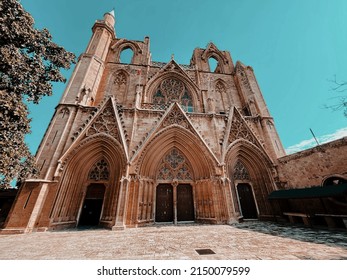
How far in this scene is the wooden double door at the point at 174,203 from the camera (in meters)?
9.10

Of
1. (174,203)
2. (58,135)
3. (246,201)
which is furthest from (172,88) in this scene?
(246,201)

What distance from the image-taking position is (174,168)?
10.2 meters

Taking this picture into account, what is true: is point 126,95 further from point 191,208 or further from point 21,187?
point 191,208

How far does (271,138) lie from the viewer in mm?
11070

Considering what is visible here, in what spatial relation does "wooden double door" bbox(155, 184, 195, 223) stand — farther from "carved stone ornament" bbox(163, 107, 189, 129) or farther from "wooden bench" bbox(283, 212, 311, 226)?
"wooden bench" bbox(283, 212, 311, 226)

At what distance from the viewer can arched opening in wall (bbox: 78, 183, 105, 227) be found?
343 inches

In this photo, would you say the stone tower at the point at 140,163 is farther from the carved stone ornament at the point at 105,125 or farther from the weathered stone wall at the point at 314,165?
the weathered stone wall at the point at 314,165

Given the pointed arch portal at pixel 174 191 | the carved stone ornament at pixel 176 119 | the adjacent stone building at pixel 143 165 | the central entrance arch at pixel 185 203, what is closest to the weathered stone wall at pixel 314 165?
the adjacent stone building at pixel 143 165

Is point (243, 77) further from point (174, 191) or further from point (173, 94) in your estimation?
point (174, 191)

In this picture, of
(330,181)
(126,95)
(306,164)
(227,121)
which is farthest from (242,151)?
(126,95)

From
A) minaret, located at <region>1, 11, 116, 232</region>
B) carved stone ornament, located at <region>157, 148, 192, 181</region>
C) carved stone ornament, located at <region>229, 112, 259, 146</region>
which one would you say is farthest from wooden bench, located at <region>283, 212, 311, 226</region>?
minaret, located at <region>1, 11, 116, 232</region>

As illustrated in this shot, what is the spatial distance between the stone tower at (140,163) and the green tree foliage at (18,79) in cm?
207

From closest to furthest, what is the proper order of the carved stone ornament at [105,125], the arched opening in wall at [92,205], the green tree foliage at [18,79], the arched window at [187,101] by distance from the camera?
the green tree foliage at [18,79] → the arched opening in wall at [92,205] → the carved stone ornament at [105,125] → the arched window at [187,101]
